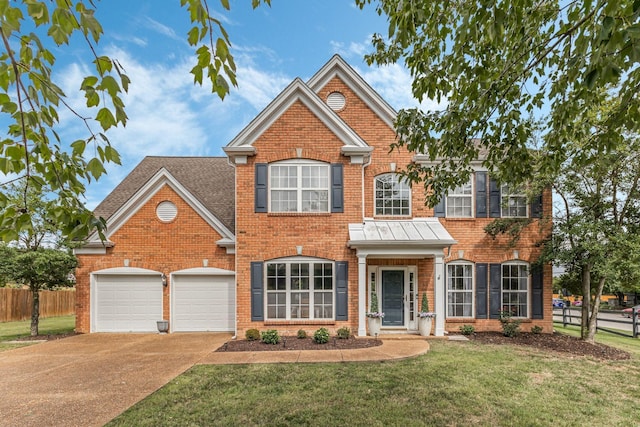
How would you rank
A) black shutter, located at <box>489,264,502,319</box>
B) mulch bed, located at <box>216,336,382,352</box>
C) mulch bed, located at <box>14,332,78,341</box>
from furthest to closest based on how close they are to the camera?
black shutter, located at <box>489,264,502,319</box>, mulch bed, located at <box>14,332,78,341</box>, mulch bed, located at <box>216,336,382,352</box>

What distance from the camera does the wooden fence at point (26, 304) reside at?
17.6m

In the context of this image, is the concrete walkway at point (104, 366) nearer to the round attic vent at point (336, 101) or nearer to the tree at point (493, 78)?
the tree at point (493, 78)

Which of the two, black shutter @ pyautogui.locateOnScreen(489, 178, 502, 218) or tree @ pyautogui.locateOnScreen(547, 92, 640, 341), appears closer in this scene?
tree @ pyautogui.locateOnScreen(547, 92, 640, 341)

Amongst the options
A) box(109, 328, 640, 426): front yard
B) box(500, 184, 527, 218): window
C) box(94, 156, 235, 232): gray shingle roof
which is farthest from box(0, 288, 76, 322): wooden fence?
box(500, 184, 527, 218): window

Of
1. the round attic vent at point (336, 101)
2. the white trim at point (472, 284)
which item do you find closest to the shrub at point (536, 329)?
the white trim at point (472, 284)

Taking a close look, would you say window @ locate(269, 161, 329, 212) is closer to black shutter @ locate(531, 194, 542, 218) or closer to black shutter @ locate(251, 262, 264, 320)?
black shutter @ locate(251, 262, 264, 320)

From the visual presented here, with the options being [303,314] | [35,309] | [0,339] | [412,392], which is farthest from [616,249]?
[0,339]

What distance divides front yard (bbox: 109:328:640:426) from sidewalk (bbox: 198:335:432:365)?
0.39 metres

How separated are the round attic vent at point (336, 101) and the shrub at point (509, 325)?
9.34m

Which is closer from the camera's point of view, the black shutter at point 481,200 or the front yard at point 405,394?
the front yard at point 405,394

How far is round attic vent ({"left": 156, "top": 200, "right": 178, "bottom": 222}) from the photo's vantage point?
12.7 m

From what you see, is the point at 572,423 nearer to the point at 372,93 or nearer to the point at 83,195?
the point at 83,195

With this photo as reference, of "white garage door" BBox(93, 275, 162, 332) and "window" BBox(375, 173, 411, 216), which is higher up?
"window" BBox(375, 173, 411, 216)

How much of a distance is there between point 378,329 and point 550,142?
311 inches
